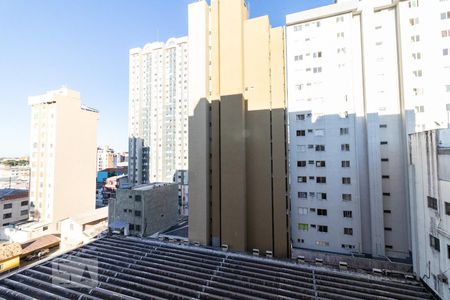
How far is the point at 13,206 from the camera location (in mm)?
42344

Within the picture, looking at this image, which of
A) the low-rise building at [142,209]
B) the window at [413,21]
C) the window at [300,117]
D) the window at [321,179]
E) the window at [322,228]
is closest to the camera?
the window at [413,21]

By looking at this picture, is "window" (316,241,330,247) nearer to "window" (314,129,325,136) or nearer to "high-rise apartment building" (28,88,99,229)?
"window" (314,129,325,136)

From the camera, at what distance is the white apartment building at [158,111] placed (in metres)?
59.6

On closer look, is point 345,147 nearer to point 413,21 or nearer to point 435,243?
point 435,243

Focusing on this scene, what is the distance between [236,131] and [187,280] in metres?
16.1

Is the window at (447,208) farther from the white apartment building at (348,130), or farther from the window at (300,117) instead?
the window at (300,117)

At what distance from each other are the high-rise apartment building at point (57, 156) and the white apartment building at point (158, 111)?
17.4 metres

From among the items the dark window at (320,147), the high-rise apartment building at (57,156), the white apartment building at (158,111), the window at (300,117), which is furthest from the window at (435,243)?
the high-rise apartment building at (57,156)

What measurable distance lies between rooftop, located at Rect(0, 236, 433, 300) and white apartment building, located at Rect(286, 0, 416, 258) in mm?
11632

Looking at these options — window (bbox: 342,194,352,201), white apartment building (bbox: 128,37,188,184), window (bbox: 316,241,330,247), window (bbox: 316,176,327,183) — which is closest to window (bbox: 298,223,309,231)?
window (bbox: 316,241,330,247)

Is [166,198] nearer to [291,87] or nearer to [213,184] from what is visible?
[213,184]

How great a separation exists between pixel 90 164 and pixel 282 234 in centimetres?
4343

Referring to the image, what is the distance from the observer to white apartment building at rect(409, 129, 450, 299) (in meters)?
11.9

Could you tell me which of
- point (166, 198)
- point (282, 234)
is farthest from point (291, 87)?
point (166, 198)
